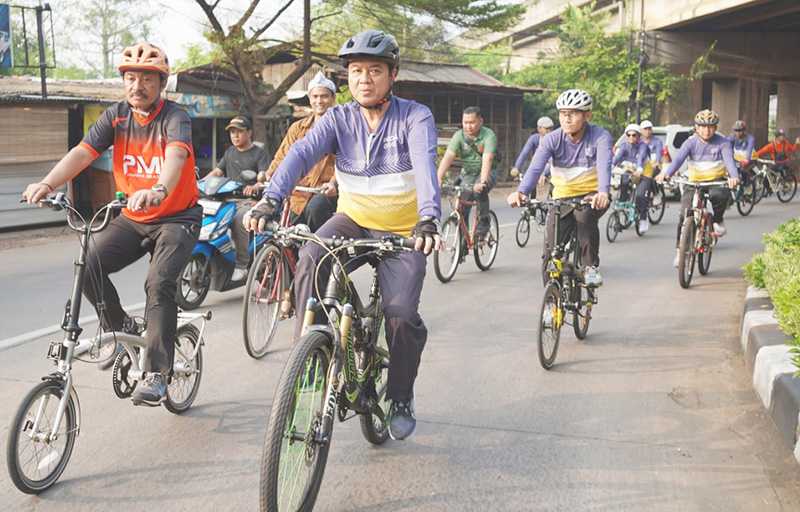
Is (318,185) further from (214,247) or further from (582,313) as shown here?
(582,313)

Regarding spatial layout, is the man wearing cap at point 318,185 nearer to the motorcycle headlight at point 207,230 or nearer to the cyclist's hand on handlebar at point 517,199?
the motorcycle headlight at point 207,230

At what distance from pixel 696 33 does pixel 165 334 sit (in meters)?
33.9

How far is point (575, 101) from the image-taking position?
23.8 ft

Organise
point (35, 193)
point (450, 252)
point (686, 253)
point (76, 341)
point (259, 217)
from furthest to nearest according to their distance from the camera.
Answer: point (450, 252)
point (686, 253)
point (35, 193)
point (76, 341)
point (259, 217)

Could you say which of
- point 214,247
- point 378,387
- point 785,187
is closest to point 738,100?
point 785,187

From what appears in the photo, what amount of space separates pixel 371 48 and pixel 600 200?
321 centimetres

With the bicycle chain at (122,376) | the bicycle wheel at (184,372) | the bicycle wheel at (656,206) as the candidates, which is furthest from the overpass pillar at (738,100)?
the bicycle chain at (122,376)

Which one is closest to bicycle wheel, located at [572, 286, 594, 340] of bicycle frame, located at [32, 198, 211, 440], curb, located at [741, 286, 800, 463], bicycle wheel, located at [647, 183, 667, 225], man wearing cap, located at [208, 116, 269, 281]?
curb, located at [741, 286, 800, 463]

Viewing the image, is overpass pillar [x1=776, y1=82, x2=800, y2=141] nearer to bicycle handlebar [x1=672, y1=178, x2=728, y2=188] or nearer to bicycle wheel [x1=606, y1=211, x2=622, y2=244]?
bicycle wheel [x1=606, y1=211, x2=622, y2=244]

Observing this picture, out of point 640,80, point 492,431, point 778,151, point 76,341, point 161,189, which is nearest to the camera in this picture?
point 76,341

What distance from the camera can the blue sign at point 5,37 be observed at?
55.7ft

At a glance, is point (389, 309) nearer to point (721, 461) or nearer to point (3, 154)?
point (721, 461)

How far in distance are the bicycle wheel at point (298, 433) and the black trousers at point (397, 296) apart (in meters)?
0.41

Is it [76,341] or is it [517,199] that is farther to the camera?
[517,199]
